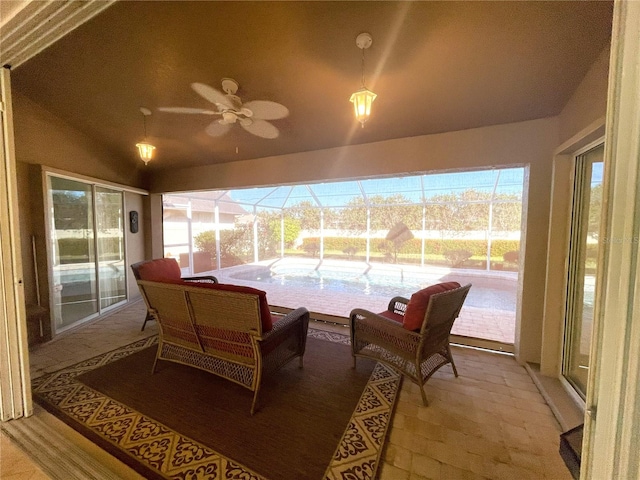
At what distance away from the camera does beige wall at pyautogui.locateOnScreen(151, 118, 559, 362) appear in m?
2.34

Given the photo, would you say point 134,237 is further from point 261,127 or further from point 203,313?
point 261,127

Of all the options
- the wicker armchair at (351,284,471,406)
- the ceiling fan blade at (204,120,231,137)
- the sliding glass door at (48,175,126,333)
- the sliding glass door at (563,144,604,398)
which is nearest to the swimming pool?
the sliding glass door at (563,144,604,398)

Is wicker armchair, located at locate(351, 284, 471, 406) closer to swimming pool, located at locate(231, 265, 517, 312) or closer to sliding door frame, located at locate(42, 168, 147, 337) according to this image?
swimming pool, located at locate(231, 265, 517, 312)

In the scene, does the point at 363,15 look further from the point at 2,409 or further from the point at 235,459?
the point at 2,409

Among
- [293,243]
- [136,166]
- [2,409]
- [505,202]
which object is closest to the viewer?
[2,409]

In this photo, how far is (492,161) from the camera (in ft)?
8.22

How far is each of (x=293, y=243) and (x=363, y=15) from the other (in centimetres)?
806

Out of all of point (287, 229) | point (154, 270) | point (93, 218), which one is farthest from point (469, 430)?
point (287, 229)

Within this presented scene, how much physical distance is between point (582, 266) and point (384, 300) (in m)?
3.10

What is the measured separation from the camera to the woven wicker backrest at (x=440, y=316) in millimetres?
1793

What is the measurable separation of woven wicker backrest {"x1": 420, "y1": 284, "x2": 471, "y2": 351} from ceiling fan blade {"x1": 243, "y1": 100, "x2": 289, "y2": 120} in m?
1.86

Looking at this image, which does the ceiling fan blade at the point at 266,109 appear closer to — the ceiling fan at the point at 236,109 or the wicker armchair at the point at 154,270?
the ceiling fan at the point at 236,109

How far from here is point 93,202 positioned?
3596 mm

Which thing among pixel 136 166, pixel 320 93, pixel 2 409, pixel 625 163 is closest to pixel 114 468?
pixel 2 409
